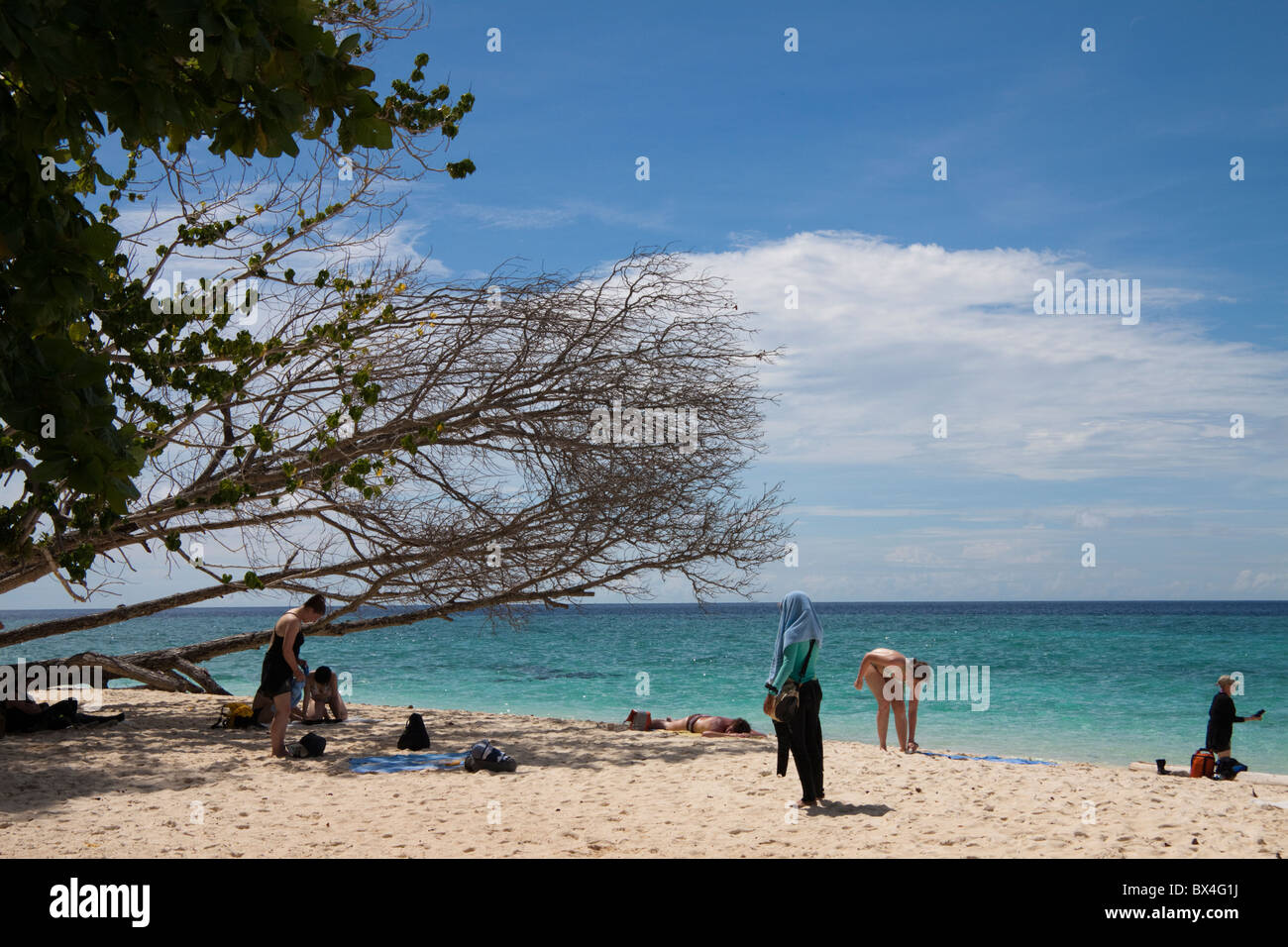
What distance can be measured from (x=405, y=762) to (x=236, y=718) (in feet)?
10.2

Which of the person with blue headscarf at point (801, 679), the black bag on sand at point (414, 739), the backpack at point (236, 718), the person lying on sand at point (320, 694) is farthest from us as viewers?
the person lying on sand at point (320, 694)

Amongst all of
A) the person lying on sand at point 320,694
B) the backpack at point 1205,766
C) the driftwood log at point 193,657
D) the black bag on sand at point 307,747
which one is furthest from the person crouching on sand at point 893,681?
the person lying on sand at point 320,694

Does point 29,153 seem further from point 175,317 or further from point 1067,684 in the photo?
point 1067,684

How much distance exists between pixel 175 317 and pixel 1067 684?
26233 mm

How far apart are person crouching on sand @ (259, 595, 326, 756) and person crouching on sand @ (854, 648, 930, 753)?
19.0 feet

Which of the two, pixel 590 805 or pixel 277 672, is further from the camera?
pixel 277 672

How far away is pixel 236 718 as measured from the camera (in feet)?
36.7

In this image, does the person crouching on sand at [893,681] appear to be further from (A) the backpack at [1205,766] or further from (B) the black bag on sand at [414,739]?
(B) the black bag on sand at [414,739]

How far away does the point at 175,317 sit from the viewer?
951 centimetres

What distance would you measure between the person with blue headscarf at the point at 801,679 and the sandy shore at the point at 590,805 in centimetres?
29

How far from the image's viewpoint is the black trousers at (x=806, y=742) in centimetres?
700

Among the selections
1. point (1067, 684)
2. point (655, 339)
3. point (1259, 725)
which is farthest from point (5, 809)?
point (1067, 684)

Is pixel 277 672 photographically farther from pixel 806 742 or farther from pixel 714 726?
pixel 714 726

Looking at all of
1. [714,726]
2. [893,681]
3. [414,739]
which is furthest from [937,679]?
[414,739]
